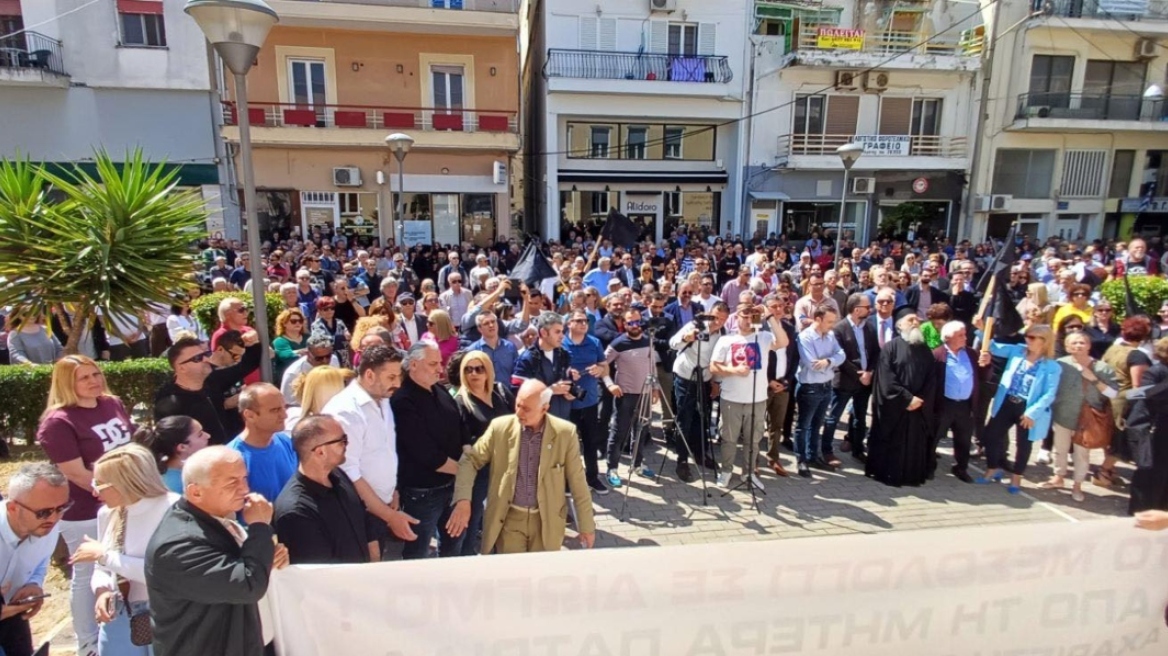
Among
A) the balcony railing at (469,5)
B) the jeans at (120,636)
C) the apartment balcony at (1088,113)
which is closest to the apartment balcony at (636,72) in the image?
the balcony railing at (469,5)

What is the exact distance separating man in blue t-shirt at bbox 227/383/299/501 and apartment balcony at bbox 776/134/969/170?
20860 millimetres

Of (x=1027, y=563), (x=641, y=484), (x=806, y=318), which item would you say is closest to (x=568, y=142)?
(x=806, y=318)

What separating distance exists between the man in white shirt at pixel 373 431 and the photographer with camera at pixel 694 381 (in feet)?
10.1

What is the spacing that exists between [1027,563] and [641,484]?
11.5ft

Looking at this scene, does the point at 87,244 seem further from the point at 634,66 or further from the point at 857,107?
the point at 857,107

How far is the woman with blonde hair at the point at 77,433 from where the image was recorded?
3.46 metres

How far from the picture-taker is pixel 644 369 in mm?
6168

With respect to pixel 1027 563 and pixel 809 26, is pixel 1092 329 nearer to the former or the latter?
pixel 1027 563

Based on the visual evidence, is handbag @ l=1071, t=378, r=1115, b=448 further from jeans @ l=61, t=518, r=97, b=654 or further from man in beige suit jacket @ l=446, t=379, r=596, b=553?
jeans @ l=61, t=518, r=97, b=654

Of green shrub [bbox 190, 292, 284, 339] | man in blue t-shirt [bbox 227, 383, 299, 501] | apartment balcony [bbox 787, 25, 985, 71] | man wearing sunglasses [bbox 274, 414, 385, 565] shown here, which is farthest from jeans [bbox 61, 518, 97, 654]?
apartment balcony [bbox 787, 25, 985, 71]

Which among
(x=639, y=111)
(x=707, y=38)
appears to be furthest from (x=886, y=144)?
(x=639, y=111)

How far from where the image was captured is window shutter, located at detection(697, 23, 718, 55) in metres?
20.2

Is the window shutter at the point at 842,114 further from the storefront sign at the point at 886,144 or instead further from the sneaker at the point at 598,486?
the sneaker at the point at 598,486

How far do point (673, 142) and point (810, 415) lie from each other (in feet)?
56.9
